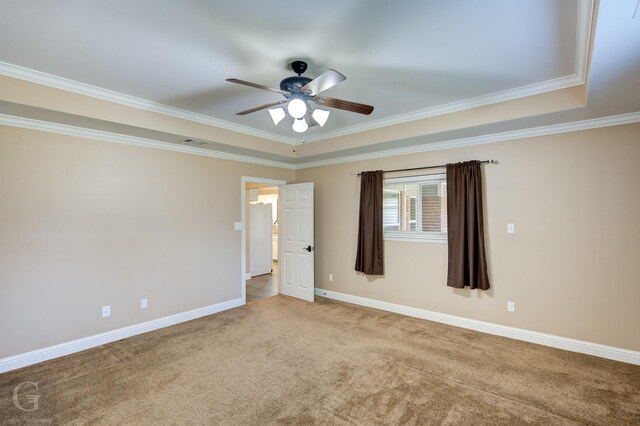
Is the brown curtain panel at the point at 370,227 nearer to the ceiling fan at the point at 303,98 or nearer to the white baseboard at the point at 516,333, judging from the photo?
the white baseboard at the point at 516,333

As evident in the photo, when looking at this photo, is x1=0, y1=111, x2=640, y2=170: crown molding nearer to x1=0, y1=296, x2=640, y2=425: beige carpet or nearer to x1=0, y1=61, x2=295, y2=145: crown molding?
x1=0, y1=61, x2=295, y2=145: crown molding

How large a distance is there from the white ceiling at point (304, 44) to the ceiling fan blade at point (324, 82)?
0.33 m

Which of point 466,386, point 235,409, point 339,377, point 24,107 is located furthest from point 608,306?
point 24,107

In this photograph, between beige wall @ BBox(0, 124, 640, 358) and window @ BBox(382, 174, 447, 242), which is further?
window @ BBox(382, 174, 447, 242)

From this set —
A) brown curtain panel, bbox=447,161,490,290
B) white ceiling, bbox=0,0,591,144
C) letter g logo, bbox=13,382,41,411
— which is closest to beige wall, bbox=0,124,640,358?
brown curtain panel, bbox=447,161,490,290

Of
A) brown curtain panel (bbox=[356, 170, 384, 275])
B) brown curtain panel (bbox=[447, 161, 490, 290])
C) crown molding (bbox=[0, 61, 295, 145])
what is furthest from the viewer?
brown curtain panel (bbox=[356, 170, 384, 275])

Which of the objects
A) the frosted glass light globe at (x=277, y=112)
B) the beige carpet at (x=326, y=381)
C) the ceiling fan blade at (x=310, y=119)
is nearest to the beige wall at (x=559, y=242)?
the beige carpet at (x=326, y=381)

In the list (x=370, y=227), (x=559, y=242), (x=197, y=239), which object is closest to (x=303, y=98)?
(x=370, y=227)

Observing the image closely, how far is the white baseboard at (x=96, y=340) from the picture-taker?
10.0 ft

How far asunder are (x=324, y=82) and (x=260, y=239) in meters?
6.07

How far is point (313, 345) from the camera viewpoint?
3537 millimetres

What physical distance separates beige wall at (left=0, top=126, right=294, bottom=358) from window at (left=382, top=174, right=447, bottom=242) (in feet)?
8.62

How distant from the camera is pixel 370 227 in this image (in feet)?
16.0

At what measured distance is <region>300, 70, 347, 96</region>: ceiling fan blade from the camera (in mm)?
2111
